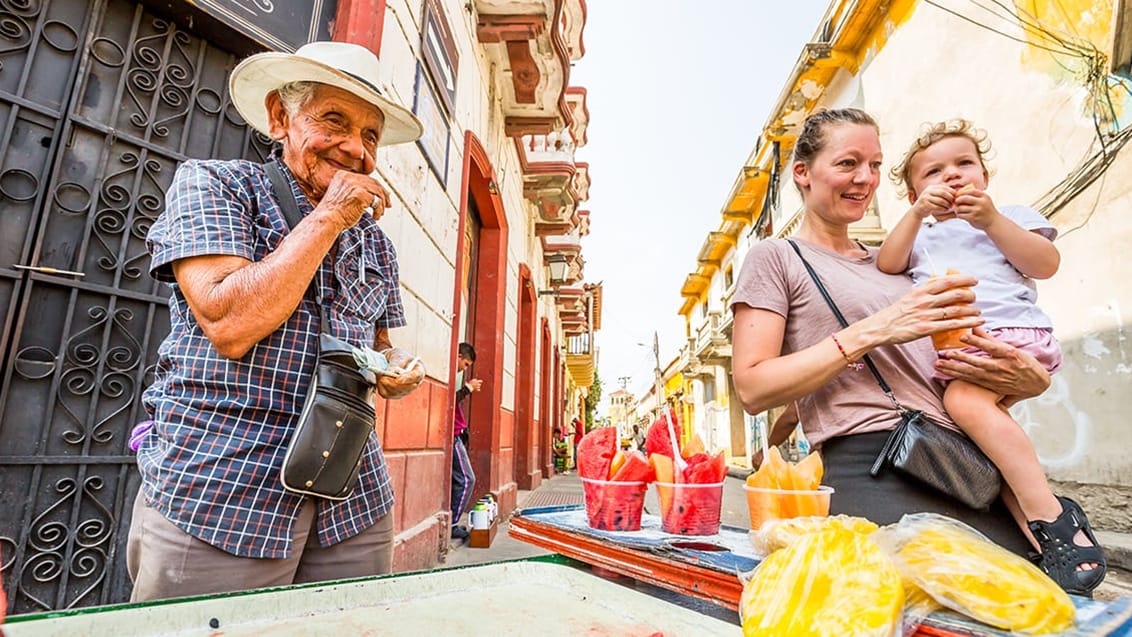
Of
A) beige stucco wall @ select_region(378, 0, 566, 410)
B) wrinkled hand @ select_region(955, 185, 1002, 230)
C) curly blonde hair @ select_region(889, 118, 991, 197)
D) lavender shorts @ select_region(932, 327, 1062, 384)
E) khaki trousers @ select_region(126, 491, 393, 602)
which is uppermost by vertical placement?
beige stucco wall @ select_region(378, 0, 566, 410)

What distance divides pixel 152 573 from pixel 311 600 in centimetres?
53

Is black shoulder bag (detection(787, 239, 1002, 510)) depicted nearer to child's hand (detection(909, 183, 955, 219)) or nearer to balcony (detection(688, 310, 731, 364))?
child's hand (detection(909, 183, 955, 219))

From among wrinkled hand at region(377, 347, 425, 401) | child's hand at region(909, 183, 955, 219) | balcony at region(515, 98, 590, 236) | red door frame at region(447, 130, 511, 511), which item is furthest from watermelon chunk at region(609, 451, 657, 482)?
balcony at region(515, 98, 590, 236)

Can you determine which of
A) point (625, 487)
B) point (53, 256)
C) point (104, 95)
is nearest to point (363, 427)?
point (625, 487)

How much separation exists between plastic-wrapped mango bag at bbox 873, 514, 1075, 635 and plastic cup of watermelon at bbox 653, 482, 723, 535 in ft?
1.89

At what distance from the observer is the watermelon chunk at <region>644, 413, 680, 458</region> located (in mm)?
1568

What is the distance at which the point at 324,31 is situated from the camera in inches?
112

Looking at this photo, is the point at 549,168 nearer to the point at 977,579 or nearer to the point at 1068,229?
the point at 1068,229

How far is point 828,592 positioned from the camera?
0.69 m

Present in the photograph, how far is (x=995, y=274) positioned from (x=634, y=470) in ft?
4.48

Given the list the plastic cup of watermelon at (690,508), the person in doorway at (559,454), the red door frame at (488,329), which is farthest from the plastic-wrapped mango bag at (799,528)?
the person in doorway at (559,454)

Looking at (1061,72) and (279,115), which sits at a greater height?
(1061,72)

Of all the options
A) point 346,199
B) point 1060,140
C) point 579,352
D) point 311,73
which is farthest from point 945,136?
point 579,352

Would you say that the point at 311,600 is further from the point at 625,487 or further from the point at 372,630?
the point at 625,487
